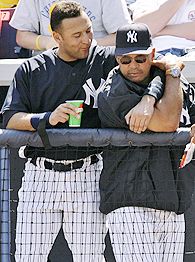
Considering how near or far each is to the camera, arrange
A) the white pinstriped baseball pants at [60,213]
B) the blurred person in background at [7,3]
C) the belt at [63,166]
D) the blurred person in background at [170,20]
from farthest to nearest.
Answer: the blurred person in background at [7,3], the blurred person in background at [170,20], the belt at [63,166], the white pinstriped baseball pants at [60,213]

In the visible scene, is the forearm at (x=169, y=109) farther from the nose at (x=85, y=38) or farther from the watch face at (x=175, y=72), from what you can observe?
the nose at (x=85, y=38)

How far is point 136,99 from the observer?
3.37 metres

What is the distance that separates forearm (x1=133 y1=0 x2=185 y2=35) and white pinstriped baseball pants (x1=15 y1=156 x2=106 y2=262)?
152 cm

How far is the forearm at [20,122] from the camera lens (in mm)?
3439

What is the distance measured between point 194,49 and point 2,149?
1.72 m

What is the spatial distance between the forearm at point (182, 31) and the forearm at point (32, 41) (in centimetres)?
79

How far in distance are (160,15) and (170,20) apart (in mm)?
120

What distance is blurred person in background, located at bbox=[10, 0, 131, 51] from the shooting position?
187 inches

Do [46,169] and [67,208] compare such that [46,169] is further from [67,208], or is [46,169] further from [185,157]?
[185,157]

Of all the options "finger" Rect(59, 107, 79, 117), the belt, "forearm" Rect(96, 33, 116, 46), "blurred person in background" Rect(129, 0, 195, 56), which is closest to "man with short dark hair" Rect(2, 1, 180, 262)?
the belt

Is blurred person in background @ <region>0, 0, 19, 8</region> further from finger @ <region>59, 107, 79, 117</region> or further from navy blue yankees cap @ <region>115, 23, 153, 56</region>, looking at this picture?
finger @ <region>59, 107, 79, 117</region>

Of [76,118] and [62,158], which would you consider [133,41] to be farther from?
[62,158]

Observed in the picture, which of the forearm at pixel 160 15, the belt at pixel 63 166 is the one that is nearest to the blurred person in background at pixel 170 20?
the forearm at pixel 160 15

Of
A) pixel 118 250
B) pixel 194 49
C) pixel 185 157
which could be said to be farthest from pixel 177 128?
pixel 194 49
